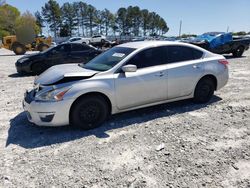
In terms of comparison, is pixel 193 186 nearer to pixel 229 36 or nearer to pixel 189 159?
pixel 189 159

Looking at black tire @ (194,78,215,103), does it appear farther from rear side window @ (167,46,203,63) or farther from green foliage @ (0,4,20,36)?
green foliage @ (0,4,20,36)

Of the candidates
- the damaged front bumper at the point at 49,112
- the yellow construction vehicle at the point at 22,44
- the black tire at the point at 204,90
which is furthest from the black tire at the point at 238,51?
the yellow construction vehicle at the point at 22,44

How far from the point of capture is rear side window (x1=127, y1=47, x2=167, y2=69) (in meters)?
4.53

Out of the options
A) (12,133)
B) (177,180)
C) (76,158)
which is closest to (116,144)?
(76,158)

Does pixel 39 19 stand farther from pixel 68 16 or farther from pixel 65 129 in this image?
pixel 65 129

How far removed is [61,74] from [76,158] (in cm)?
160

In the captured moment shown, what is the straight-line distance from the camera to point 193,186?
2.67 metres

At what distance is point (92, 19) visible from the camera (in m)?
84.9

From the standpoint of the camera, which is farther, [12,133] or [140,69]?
[140,69]

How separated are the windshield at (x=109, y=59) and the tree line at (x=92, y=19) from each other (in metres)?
72.4

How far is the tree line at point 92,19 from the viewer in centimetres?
7331

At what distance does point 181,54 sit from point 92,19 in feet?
279

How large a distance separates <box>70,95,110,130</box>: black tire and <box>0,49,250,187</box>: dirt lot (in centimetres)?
16

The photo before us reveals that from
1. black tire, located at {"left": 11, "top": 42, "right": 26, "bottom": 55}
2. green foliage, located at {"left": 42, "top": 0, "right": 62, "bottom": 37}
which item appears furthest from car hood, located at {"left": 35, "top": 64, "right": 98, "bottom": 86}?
green foliage, located at {"left": 42, "top": 0, "right": 62, "bottom": 37}
